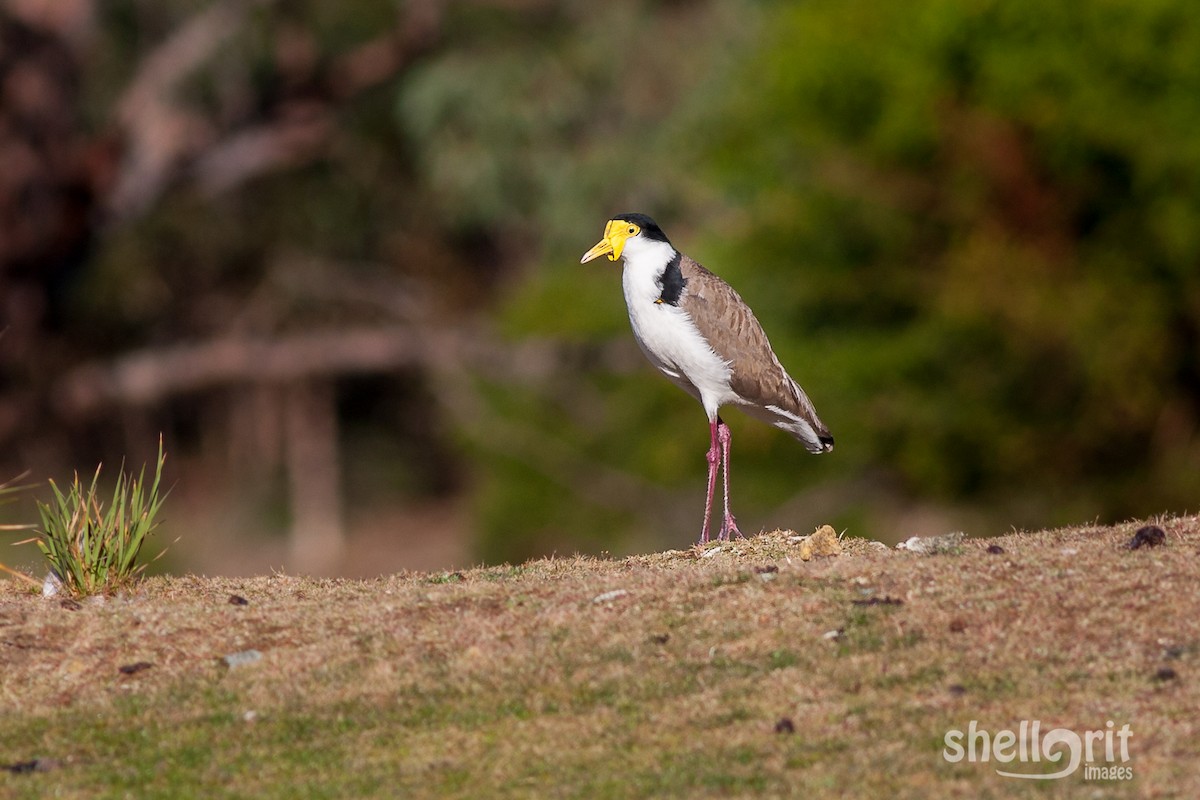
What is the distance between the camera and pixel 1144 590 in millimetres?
9383

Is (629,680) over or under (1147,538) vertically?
under

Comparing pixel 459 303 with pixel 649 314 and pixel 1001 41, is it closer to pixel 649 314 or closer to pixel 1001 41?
pixel 1001 41

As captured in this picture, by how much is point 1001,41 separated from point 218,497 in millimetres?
18814

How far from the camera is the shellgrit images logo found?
7613 millimetres

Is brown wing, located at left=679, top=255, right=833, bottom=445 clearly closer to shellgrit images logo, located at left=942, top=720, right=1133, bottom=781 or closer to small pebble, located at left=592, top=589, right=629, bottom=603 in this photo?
small pebble, located at left=592, top=589, right=629, bottom=603

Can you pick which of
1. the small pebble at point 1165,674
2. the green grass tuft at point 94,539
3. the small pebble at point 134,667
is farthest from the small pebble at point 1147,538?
the green grass tuft at point 94,539

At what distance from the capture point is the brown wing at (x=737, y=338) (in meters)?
12.6

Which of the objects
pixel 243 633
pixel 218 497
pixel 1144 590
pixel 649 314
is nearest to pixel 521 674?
pixel 243 633

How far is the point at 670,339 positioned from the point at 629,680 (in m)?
4.15

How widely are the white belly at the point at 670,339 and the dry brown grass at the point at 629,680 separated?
2.34 metres

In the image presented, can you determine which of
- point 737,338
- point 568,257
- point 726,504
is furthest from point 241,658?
point 568,257

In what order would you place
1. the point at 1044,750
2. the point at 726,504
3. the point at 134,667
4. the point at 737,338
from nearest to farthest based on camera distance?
the point at 1044,750
the point at 134,667
the point at 737,338
the point at 726,504

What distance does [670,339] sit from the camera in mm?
12492

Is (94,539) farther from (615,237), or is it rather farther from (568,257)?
(568,257)
